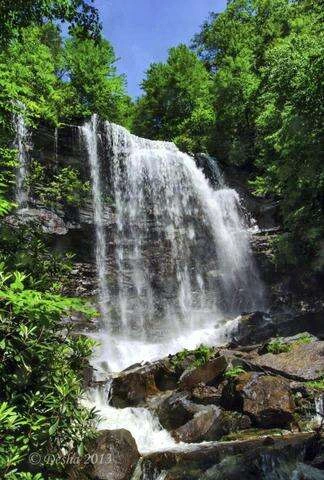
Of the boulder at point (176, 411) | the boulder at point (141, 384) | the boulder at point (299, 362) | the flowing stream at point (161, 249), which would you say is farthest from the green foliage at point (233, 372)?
the flowing stream at point (161, 249)

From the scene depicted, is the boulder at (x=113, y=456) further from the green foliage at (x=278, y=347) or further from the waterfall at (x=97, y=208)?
the waterfall at (x=97, y=208)

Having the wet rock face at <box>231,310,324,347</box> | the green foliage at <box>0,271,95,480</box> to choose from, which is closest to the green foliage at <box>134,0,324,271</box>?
the wet rock face at <box>231,310,324,347</box>

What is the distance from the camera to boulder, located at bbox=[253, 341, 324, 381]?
1156 centimetres

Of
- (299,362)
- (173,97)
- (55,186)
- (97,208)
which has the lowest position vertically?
(299,362)

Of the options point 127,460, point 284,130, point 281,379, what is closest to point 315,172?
point 284,130

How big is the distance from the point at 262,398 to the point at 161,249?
559 inches

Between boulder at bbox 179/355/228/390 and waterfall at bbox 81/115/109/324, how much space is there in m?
9.65

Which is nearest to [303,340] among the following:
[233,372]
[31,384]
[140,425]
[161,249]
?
[233,372]

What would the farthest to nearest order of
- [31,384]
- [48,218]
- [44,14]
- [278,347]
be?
[48,218], [278,347], [44,14], [31,384]

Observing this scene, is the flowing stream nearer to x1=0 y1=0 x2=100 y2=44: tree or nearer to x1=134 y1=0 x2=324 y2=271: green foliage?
x1=134 y1=0 x2=324 y2=271: green foliage

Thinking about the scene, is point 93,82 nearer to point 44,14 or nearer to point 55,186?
point 55,186

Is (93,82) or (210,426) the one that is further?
(93,82)

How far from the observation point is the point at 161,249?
23.9m

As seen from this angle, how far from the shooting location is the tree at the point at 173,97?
1364 inches
